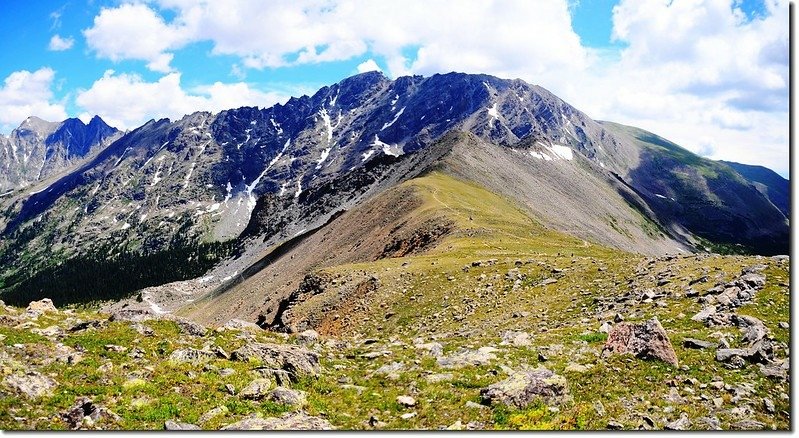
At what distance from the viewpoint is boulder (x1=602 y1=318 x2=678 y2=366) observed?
1770cm

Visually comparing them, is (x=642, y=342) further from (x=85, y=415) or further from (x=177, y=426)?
(x=85, y=415)

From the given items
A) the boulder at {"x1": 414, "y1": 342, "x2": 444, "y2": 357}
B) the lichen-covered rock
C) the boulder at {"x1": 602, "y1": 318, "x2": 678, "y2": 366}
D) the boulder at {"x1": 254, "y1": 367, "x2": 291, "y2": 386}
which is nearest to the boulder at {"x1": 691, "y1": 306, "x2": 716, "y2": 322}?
the boulder at {"x1": 602, "y1": 318, "x2": 678, "y2": 366}

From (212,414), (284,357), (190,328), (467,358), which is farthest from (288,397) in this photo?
(190,328)

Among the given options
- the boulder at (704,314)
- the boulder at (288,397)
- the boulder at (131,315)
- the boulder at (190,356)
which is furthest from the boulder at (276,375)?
the boulder at (704,314)

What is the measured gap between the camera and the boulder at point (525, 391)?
49.5 feet

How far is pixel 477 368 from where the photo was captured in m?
18.8

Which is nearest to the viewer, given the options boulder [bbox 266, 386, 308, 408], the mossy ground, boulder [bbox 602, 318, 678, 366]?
the mossy ground

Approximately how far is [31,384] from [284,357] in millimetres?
7550

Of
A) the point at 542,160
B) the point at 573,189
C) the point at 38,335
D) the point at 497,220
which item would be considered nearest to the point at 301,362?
the point at 38,335

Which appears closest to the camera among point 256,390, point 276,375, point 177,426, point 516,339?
point 177,426

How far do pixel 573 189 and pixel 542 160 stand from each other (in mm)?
18176

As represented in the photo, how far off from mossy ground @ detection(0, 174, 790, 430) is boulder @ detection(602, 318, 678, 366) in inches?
18.8

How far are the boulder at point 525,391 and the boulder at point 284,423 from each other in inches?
190

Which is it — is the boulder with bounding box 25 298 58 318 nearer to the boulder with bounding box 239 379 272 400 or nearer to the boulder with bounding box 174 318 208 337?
the boulder with bounding box 174 318 208 337
